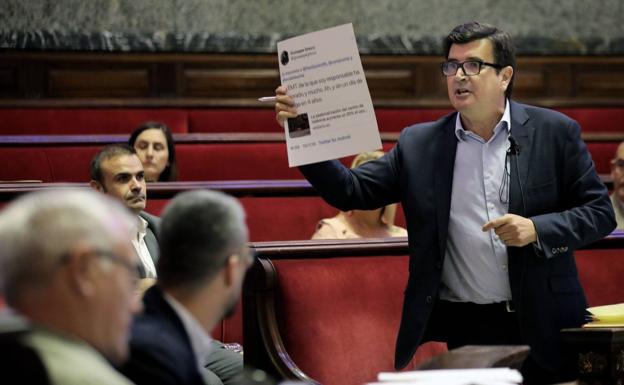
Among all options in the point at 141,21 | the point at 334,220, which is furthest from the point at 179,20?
the point at 334,220

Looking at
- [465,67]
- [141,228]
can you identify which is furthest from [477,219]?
[141,228]

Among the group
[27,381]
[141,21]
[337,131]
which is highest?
[141,21]

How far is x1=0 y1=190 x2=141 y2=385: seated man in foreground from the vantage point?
3.03ft

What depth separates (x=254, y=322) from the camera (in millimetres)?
2096

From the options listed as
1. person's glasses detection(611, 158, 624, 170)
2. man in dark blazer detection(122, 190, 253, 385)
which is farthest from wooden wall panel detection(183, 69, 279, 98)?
man in dark blazer detection(122, 190, 253, 385)

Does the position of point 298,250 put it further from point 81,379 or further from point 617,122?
point 617,122

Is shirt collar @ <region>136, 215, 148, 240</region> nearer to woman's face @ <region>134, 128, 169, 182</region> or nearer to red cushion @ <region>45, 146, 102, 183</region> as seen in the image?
woman's face @ <region>134, 128, 169, 182</region>

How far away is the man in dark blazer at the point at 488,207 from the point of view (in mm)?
1907

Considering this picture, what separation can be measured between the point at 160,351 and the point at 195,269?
11 cm

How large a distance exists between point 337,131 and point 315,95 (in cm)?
7

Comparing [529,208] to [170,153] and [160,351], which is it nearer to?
[160,351]

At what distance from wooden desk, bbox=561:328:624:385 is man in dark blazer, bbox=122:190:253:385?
828 mm

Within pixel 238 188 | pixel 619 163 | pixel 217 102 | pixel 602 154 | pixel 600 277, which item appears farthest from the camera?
pixel 217 102

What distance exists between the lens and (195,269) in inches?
47.2
